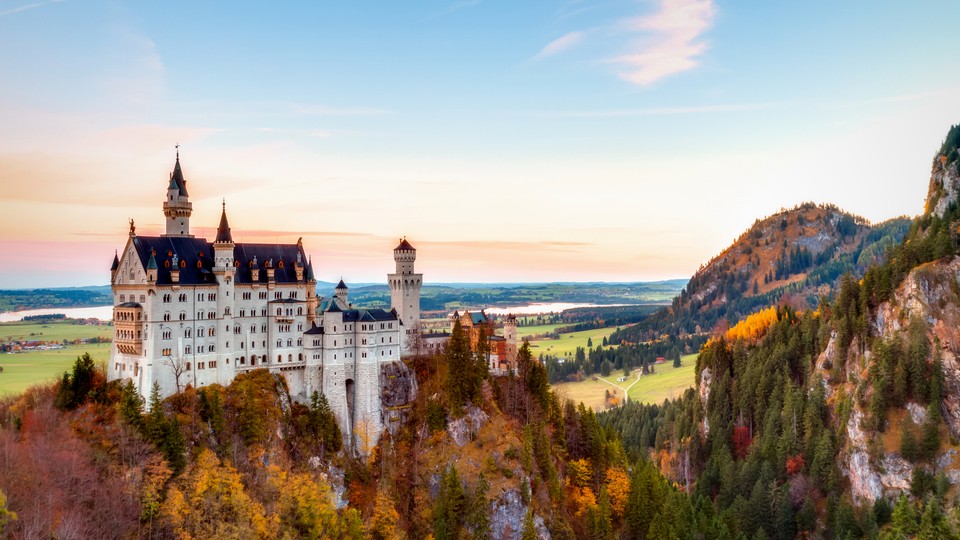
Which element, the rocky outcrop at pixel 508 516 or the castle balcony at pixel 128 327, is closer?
the castle balcony at pixel 128 327

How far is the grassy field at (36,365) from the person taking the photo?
4380 inches

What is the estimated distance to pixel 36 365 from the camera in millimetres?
139375

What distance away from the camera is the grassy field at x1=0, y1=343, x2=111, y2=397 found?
111 meters

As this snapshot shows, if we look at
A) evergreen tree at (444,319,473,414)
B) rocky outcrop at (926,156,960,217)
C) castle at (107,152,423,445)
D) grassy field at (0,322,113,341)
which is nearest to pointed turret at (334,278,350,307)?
castle at (107,152,423,445)

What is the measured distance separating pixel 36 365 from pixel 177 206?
64354 millimetres

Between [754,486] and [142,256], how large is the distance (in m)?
114

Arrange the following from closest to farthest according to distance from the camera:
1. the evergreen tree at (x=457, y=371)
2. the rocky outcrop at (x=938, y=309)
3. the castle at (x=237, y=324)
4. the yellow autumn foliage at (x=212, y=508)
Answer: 1. the yellow autumn foliage at (x=212, y=508)
2. the castle at (x=237, y=324)
3. the evergreen tree at (x=457, y=371)
4. the rocky outcrop at (x=938, y=309)

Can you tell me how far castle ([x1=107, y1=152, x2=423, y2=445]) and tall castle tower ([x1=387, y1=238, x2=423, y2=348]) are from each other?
43 cm

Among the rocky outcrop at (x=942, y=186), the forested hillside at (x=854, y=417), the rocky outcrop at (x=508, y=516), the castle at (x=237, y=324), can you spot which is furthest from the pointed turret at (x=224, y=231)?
the rocky outcrop at (x=942, y=186)

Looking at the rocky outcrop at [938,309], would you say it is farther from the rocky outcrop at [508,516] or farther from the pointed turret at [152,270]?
the pointed turret at [152,270]

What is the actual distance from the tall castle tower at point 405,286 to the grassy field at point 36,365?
41689 millimetres

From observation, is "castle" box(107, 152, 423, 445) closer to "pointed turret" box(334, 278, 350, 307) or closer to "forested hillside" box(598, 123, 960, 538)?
"pointed turret" box(334, 278, 350, 307)

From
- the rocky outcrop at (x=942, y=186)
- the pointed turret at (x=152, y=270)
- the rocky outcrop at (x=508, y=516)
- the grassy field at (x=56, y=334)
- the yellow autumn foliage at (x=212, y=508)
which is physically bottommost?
the rocky outcrop at (x=508, y=516)

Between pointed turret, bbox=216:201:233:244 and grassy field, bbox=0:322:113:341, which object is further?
grassy field, bbox=0:322:113:341
